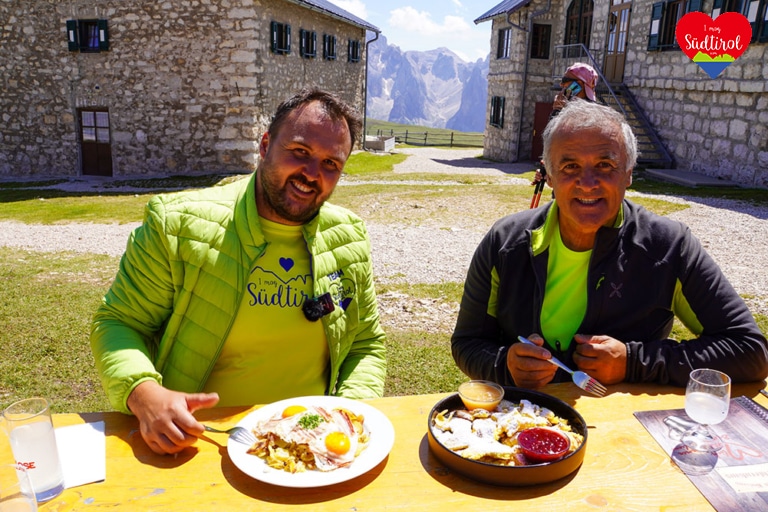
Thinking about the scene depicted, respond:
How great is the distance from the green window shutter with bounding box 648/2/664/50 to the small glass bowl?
53.9 ft

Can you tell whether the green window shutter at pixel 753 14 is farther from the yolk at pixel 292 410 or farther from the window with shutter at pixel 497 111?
the yolk at pixel 292 410

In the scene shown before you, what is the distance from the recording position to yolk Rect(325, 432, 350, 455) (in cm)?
167

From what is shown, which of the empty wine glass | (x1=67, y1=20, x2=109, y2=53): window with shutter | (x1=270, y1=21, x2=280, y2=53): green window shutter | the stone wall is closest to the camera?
the empty wine glass

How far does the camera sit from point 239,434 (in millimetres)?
1770

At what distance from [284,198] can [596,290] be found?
51.6 inches

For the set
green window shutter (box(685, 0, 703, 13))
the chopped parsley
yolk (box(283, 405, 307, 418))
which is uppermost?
green window shutter (box(685, 0, 703, 13))

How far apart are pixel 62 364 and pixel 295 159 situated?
3475 millimetres

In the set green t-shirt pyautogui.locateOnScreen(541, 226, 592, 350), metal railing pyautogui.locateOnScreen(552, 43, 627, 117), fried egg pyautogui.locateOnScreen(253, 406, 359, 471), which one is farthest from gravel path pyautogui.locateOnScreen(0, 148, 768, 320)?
metal railing pyautogui.locateOnScreen(552, 43, 627, 117)

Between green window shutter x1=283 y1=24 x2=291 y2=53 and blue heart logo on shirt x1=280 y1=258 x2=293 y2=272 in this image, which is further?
green window shutter x1=283 y1=24 x2=291 y2=53

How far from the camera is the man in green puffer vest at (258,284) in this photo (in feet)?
7.53

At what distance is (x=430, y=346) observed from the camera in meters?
5.26

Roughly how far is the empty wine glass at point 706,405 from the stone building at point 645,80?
513 inches

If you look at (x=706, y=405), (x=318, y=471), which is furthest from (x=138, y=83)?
(x=706, y=405)

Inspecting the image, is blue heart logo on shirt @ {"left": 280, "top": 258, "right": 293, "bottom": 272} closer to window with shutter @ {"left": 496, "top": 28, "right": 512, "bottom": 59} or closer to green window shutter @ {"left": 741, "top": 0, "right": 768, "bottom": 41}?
green window shutter @ {"left": 741, "top": 0, "right": 768, "bottom": 41}
